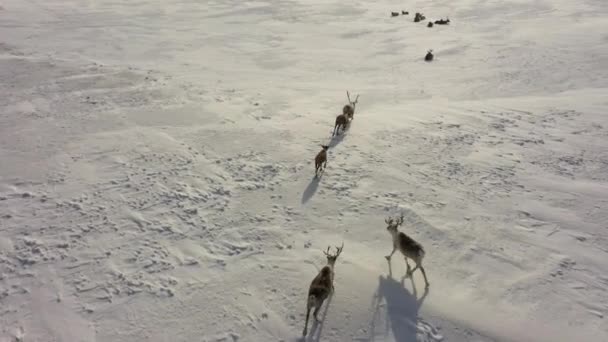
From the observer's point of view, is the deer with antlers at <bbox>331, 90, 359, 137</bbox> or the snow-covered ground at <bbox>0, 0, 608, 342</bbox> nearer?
the snow-covered ground at <bbox>0, 0, 608, 342</bbox>

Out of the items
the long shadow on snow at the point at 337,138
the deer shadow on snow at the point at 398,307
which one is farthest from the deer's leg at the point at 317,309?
the long shadow on snow at the point at 337,138

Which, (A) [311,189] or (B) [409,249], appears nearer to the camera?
(B) [409,249]

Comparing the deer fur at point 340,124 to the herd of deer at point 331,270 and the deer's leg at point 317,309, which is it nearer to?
the herd of deer at point 331,270

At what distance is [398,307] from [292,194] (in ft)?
12.3

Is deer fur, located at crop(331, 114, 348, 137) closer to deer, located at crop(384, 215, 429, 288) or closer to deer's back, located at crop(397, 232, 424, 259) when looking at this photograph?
deer, located at crop(384, 215, 429, 288)

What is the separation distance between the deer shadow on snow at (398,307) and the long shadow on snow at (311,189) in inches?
111

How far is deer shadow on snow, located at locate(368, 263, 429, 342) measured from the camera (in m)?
5.87

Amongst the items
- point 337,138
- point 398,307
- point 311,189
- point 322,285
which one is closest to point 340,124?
point 337,138

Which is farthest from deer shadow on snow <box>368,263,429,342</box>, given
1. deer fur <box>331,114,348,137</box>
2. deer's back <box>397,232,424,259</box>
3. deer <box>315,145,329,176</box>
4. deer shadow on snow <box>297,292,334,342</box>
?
deer fur <box>331,114,348,137</box>

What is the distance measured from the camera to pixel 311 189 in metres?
9.34

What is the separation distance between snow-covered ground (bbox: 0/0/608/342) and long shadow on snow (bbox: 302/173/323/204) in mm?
59

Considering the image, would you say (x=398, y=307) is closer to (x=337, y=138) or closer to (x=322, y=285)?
(x=322, y=285)

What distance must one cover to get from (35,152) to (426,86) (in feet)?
44.6

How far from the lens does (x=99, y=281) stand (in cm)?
665
